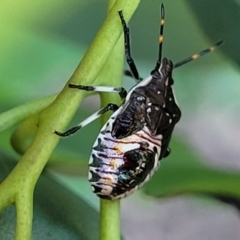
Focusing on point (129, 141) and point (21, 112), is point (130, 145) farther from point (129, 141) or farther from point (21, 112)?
point (21, 112)

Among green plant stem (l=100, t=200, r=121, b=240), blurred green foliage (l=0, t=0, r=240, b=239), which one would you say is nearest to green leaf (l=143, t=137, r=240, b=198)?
blurred green foliage (l=0, t=0, r=240, b=239)

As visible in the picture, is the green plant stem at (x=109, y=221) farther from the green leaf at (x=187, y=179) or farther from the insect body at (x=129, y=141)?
the green leaf at (x=187, y=179)

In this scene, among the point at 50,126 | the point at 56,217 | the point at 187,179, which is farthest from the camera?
the point at 187,179

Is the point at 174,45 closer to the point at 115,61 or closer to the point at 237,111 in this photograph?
the point at 237,111

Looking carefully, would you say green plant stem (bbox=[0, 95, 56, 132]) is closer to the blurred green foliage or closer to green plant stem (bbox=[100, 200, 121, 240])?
green plant stem (bbox=[100, 200, 121, 240])

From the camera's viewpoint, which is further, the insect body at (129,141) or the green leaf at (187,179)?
the green leaf at (187,179)

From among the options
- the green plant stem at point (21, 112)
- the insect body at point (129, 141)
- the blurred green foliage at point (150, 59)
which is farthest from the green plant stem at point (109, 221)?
the blurred green foliage at point (150, 59)

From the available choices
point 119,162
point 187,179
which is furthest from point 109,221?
point 187,179

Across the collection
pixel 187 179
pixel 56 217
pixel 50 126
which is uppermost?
pixel 50 126

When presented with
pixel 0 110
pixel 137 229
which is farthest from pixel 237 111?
pixel 0 110
